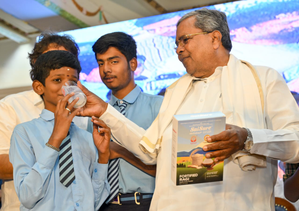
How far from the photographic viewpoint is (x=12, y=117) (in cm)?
219

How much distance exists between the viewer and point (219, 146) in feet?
4.91

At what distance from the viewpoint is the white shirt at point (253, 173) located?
5.20ft

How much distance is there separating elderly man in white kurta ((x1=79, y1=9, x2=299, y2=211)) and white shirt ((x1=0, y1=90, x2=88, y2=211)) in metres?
0.55

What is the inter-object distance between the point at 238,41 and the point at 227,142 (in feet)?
11.2

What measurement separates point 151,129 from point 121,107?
1.82 ft

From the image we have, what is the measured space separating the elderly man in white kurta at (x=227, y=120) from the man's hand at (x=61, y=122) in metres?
0.17

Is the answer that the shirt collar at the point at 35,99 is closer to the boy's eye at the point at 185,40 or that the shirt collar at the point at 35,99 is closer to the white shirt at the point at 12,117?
the white shirt at the point at 12,117

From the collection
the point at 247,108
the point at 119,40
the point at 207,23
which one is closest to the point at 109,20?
the point at 119,40

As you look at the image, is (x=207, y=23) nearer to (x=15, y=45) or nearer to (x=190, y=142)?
(x=190, y=142)

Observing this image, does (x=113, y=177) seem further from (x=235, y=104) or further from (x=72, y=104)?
(x=235, y=104)

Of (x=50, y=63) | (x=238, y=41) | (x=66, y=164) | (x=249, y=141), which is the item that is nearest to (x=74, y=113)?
(x=66, y=164)

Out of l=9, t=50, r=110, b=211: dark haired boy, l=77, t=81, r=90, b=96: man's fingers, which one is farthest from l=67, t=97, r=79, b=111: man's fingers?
l=77, t=81, r=90, b=96: man's fingers

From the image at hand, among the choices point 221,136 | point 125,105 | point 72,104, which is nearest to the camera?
point 221,136

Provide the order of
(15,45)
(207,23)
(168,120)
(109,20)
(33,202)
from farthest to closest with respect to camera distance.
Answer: (15,45), (109,20), (207,23), (168,120), (33,202)
